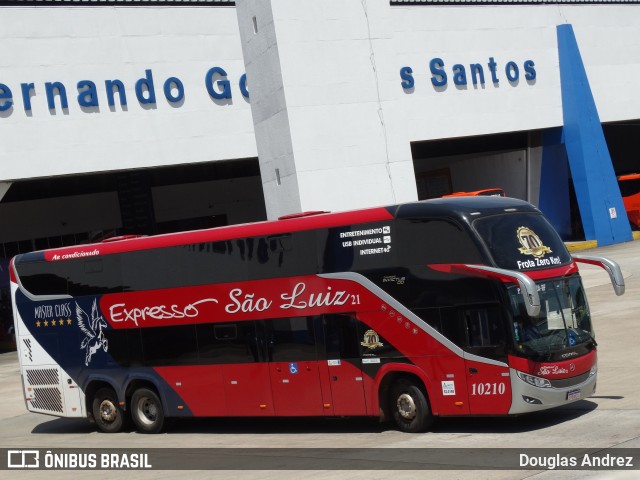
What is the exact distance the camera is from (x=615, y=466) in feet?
36.4

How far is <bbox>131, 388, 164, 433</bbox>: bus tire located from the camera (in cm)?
1848

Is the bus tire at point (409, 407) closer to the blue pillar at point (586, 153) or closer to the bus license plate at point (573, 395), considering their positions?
the bus license plate at point (573, 395)

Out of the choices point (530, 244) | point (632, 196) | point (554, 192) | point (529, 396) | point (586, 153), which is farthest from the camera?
point (632, 196)

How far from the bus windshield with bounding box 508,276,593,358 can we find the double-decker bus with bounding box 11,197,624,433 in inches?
0.9

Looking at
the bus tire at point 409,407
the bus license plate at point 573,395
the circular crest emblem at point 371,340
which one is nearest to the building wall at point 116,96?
the circular crest emblem at point 371,340

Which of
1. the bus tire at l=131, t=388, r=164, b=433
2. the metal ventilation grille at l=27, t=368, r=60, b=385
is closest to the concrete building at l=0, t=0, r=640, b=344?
the metal ventilation grille at l=27, t=368, r=60, b=385

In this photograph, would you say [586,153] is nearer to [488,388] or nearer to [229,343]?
[229,343]

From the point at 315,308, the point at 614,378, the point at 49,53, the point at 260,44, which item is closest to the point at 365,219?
the point at 315,308

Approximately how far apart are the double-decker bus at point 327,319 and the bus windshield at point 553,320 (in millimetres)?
23

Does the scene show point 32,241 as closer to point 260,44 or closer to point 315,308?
point 260,44

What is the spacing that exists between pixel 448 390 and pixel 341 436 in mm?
2059

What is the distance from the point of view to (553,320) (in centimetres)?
1456

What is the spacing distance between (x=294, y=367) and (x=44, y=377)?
5.95 metres

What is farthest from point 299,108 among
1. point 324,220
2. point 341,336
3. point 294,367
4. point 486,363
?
point 486,363
